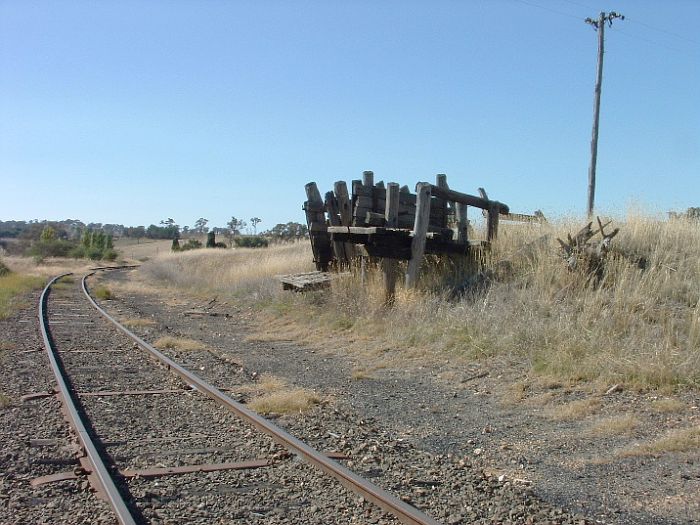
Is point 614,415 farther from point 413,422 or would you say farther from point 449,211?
point 449,211

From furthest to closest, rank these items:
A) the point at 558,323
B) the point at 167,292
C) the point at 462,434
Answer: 1. the point at 167,292
2. the point at 558,323
3. the point at 462,434

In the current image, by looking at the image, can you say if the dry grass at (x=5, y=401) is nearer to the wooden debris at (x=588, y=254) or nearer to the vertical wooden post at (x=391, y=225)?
the vertical wooden post at (x=391, y=225)

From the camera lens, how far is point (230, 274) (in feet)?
80.6

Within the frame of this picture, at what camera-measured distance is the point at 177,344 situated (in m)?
12.0

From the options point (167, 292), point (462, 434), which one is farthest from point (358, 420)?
point (167, 292)

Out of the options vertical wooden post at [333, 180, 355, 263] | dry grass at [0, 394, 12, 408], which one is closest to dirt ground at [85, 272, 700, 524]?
dry grass at [0, 394, 12, 408]

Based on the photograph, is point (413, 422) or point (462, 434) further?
point (413, 422)

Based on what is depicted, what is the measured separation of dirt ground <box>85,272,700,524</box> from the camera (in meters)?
4.88

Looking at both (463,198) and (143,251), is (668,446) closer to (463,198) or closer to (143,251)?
(463,198)

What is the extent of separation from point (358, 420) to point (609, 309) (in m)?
3.66

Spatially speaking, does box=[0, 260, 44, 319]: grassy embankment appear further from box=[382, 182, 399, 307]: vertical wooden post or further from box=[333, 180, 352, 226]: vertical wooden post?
box=[382, 182, 399, 307]: vertical wooden post

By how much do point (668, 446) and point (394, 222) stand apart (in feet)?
26.4

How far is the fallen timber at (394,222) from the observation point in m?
12.3

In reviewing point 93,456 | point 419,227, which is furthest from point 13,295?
point 93,456
